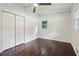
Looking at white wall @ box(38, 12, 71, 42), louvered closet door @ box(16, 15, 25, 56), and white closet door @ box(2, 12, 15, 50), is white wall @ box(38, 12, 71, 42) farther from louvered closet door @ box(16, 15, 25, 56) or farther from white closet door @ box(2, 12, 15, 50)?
white closet door @ box(2, 12, 15, 50)

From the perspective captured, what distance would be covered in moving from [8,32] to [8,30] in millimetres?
97

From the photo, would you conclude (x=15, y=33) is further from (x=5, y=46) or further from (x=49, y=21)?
(x=49, y=21)

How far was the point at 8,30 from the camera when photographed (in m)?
3.60

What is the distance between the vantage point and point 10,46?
147 inches

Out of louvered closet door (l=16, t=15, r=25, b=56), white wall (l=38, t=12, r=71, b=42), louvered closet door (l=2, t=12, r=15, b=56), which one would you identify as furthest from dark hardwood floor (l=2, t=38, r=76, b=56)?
A: white wall (l=38, t=12, r=71, b=42)

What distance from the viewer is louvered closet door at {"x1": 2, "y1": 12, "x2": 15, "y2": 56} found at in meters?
3.37

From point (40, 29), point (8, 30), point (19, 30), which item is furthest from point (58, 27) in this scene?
point (8, 30)

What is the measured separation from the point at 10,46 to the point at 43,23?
3742mm

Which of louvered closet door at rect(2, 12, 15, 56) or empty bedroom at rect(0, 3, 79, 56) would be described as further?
louvered closet door at rect(2, 12, 15, 56)

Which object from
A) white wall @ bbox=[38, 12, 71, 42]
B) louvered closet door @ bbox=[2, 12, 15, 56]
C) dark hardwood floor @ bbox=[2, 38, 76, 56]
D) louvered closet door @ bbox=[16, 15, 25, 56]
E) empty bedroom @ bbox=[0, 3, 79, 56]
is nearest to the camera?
dark hardwood floor @ bbox=[2, 38, 76, 56]

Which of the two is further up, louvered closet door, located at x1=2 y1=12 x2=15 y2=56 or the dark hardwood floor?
louvered closet door, located at x1=2 y1=12 x2=15 y2=56

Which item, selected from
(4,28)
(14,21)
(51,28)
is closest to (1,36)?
(4,28)

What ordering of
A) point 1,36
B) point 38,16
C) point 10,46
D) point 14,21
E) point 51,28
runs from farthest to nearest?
point 38,16 → point 51,28 → point 14,21 → point 10,46 → point 1,36

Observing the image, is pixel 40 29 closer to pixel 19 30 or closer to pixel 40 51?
pixel 19 30
